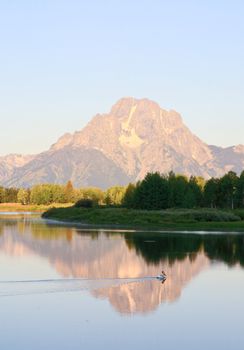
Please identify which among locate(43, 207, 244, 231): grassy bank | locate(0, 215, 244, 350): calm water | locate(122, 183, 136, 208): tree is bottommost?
locate(0, 215, 244, 350): calm water

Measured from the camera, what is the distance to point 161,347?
31.4 metres

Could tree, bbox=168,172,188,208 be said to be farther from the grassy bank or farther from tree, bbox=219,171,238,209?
the grassy bank

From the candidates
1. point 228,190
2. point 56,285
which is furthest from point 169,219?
point 56,285

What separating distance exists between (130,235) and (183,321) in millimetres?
64329

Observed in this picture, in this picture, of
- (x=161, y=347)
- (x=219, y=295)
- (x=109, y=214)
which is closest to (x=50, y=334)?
(x=161, y=347)

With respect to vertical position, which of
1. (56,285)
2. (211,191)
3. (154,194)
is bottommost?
(56,285)

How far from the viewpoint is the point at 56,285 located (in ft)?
163

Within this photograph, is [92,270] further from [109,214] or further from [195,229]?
[109,214]

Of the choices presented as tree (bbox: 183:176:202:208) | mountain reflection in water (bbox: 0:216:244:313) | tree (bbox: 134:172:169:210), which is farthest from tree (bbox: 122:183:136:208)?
mountain reflection in water (bbox: 0:216:244:313)

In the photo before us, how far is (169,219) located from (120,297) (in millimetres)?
83738

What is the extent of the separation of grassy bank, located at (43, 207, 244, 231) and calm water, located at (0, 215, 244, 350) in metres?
39.6

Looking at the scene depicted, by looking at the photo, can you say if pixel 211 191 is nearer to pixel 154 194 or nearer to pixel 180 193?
pixel 180 193

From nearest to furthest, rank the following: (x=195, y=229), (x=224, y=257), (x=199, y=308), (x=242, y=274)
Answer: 1. (x=199, y=308)
2. (x=242, y=274)
3. (x=224, y=257)
4. (x=195, y=229)

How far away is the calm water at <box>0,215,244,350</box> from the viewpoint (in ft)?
110
